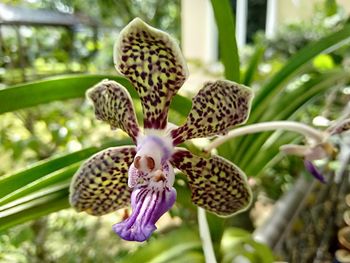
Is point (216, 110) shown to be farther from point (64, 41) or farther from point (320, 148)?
point (64, 41)

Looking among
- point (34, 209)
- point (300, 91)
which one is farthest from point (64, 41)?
point (34, 209)

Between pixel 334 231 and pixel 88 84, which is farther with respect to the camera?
pixel 334 231

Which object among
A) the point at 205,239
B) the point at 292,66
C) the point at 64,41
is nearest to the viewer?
the point at 205,239

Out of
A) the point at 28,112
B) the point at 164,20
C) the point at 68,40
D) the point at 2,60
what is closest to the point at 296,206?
the point at 28,112

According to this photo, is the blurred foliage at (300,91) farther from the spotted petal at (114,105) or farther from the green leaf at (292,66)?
the spotted petal at (114,105)

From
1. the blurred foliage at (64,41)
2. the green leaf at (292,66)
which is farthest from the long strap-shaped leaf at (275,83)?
the blurred foliage at (64,41)

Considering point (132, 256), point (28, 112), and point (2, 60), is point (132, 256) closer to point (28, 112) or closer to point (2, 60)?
point (28, 112)

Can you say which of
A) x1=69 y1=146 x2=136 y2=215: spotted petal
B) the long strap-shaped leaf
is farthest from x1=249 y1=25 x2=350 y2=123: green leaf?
x1=69 y1=146 x2=136 y2=215: spotted petal
